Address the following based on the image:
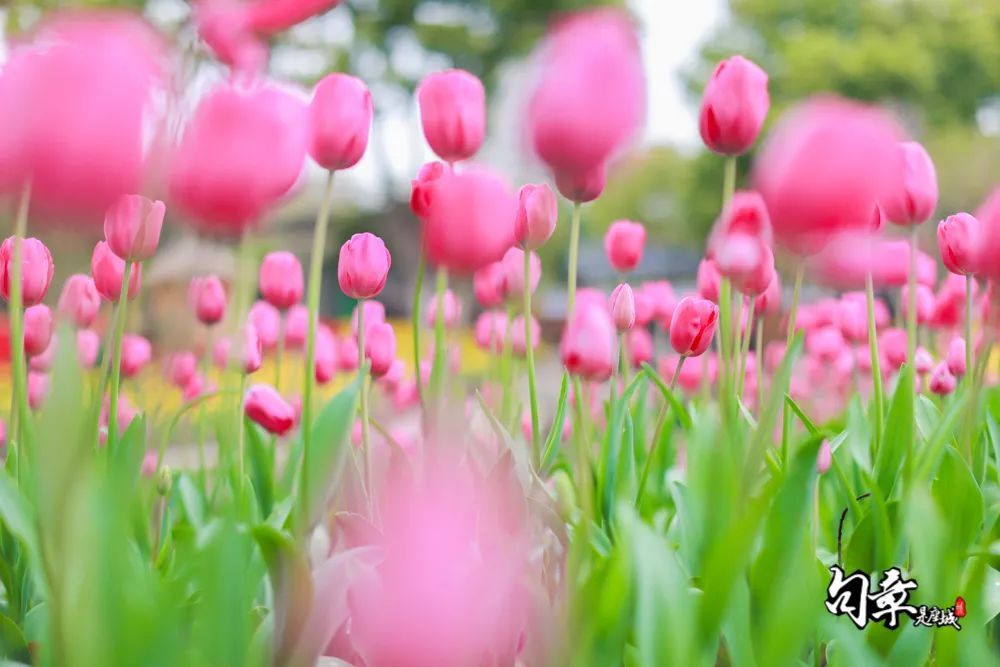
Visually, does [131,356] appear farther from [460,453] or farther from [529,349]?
[460,453]

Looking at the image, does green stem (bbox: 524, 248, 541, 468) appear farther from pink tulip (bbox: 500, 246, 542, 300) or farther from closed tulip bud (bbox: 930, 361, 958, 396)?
closed tulip bud (bbox: 930, 361, 958, 396)

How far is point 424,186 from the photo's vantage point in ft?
2.79

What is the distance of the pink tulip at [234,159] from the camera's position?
0.54m

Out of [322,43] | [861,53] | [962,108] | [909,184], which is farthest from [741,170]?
[909,184]

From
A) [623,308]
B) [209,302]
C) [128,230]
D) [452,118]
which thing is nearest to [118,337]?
[128,230]

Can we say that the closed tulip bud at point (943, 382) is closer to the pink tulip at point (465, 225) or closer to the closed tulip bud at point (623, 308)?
the closed tulip bud at point (623, 308)

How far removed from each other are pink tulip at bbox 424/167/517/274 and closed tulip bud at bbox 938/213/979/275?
546 mm

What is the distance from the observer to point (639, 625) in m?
0.61

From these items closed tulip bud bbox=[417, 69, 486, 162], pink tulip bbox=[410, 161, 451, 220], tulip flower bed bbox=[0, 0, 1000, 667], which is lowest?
tulip flower bed bbox=[0, 0, 1000, 667]

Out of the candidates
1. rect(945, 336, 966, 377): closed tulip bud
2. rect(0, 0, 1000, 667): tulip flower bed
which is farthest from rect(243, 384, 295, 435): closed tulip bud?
rect(945, 336, 966, 377): closed tulip bud

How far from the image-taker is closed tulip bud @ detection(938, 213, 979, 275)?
0.95 meters

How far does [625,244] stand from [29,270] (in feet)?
2.66

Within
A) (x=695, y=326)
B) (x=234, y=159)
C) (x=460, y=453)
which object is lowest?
(x=460, y=453)

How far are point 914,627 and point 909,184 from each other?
0.47m
